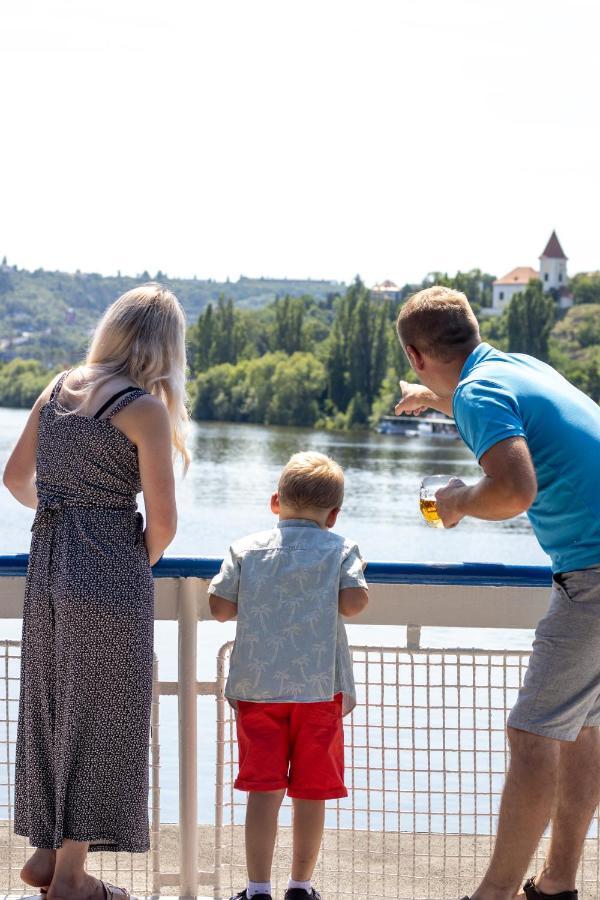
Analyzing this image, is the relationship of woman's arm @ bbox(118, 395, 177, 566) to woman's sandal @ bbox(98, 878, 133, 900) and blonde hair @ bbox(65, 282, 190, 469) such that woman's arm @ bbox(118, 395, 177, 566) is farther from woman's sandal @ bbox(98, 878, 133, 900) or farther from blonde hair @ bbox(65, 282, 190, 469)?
woman's sandal @ bbox(98, 878, 133, 900)

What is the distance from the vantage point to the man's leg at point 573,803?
2.47m

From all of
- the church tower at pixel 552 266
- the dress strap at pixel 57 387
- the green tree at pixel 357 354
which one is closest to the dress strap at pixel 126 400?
the dress strap at pixel 57 387

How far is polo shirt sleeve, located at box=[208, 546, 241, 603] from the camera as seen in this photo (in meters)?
2.50

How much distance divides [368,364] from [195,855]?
3080 inches

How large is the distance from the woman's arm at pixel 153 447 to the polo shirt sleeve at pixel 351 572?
36 centimetres

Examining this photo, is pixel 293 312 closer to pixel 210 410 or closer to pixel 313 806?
pixel 210 410

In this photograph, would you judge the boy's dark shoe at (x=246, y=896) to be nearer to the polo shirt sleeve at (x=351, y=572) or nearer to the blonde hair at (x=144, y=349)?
the polo shirt sleeve at (x=351, y=572)

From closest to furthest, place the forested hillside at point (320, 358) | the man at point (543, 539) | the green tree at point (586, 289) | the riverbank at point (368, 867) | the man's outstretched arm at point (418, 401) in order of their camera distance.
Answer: the man at point (543, 539)
the riverbank at point (368, 867)
the man's outstretched arm at point (418, 401)
the forested hillside at point (320, 358)
the green tree at point (586, 289)

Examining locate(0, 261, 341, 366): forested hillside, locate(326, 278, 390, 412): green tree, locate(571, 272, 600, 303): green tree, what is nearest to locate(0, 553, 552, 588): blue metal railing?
locate(326, 278, 390, 412): green tree

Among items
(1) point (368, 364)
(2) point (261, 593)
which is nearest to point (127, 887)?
(2) point (261, 593)

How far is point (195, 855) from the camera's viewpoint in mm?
2674

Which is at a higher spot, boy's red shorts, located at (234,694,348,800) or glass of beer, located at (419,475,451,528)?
glass of beer, located at (419,475,451,528)

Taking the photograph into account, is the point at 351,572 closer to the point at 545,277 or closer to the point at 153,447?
A: the point at 153,447

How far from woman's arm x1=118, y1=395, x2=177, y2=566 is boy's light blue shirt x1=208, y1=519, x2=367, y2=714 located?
19 centimetres
